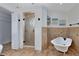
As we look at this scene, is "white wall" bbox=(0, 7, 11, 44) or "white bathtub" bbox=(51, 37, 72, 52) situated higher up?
"white wall" bbox=(0, 7, 11, 44)

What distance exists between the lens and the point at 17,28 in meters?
1.70

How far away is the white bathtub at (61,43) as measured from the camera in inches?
64.8

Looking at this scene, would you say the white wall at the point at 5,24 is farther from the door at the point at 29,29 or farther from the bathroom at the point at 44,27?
the door at the point at 29,29

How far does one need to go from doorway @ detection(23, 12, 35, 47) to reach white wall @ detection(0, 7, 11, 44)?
269 millimetres

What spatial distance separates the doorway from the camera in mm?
1669

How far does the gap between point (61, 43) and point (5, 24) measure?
986 mm

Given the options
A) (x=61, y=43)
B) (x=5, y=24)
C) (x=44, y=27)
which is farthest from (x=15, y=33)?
(x=61, y=43)

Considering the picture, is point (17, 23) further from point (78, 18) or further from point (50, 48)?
point (78, 18)

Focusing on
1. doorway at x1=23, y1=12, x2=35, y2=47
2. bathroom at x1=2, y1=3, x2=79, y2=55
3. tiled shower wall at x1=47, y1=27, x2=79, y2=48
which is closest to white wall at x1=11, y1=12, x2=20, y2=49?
bathroom at x1=2, y1=3, x2=79, y2=55

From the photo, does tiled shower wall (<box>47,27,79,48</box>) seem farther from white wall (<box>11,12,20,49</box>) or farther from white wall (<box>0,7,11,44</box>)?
white wall (<box>0,7,11,44</box>)

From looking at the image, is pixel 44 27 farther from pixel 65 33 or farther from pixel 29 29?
pixel 65 33

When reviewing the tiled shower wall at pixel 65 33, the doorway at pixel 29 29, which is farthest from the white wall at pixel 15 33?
the tiled shower wall at pixel 65 33

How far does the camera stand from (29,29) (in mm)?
1689

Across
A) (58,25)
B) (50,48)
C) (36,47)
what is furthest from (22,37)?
(58,25)
